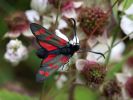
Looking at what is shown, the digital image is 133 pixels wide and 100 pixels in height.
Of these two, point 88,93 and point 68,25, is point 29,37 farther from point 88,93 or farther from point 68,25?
point 88,93

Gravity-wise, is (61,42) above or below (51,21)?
below

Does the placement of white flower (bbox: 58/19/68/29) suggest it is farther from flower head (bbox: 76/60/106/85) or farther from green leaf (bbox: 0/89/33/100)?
green leaf (bbox: 0/89/33/100)

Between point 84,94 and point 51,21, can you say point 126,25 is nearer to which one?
point 51,21

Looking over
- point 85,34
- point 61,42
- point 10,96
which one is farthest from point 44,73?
point 10,96

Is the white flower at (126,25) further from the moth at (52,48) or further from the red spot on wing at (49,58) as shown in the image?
the red spot on wing at (49,58)

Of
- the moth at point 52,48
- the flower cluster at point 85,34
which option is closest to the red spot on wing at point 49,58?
the moth at point 52,48

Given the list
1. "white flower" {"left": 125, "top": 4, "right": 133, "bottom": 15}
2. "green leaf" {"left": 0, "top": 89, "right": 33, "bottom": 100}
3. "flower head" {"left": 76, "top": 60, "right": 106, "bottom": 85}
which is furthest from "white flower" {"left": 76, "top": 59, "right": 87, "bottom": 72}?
"green leaf" {"left": 0, "top": 89, "right": 33, "bottom": 100}
